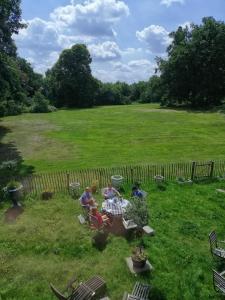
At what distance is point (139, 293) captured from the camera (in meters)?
8.73

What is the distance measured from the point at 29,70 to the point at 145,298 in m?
71.1

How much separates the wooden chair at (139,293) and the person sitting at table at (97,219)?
361 cm

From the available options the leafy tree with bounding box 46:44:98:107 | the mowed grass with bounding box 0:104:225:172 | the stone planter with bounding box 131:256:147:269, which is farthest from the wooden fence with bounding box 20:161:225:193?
the leafy tree with bounding box 46:44:98:107

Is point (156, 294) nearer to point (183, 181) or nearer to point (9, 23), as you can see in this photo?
point (183, 181)

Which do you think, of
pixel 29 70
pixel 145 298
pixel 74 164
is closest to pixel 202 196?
pixel 145 298

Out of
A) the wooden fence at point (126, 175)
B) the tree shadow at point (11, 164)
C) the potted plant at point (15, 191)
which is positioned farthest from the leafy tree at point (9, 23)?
the potted plant at point (15, 191)

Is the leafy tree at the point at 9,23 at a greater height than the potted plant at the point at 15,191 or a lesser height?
greater

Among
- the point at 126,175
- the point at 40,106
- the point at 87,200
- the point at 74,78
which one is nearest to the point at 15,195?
the point at 87,200

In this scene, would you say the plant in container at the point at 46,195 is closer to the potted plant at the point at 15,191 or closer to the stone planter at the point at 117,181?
the potted plant at the point at 15,191

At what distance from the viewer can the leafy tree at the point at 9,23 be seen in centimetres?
2657

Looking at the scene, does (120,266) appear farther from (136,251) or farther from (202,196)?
(202,196)

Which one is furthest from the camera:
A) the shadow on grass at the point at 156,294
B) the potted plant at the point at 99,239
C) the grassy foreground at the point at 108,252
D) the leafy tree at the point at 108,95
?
the leafy tree at the point at 108,95

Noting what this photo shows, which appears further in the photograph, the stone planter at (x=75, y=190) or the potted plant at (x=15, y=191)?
the stone planter at (x=75, y=190)

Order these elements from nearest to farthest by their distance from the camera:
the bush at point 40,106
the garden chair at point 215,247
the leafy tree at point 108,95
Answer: the garden chair at point 215,247 → the bush at point 40,106 → the leafy tree at point 108,95
